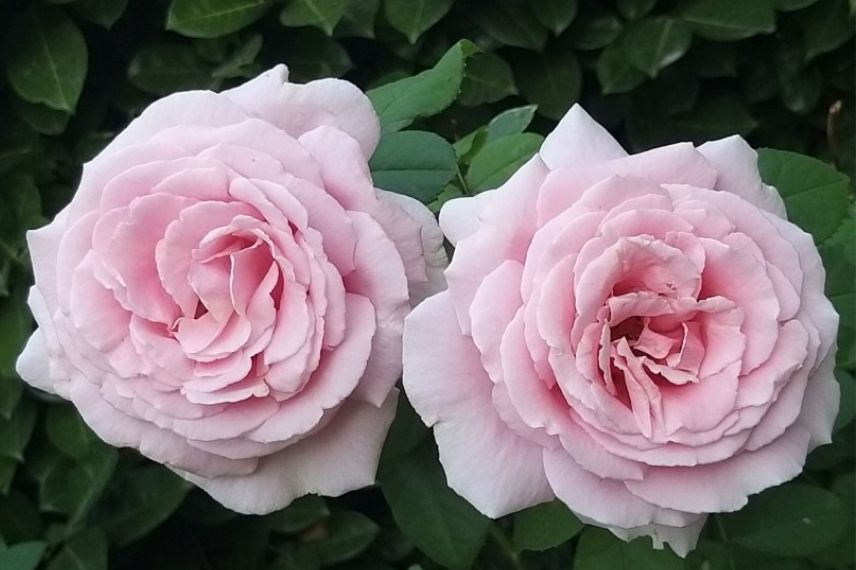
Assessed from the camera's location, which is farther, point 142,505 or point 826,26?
point 826,26

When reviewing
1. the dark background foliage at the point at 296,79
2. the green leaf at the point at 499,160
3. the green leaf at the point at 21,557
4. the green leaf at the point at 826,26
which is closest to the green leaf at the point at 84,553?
the dark background foliage at the point at 296,79

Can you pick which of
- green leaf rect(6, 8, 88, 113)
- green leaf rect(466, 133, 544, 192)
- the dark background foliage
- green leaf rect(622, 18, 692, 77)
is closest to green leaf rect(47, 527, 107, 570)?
the dark background foliage

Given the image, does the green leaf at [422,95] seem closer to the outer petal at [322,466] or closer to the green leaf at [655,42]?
the outer petal at [322,466]

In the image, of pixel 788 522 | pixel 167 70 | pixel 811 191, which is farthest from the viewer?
pixel 167 70

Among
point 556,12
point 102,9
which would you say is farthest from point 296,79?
point 556,12

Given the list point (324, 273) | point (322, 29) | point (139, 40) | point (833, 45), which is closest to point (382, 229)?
point (324, 273)

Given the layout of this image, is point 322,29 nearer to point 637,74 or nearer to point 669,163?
point 637,74

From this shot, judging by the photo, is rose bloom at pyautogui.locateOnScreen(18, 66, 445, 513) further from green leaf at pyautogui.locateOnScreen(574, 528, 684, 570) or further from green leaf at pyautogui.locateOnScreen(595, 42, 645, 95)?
green leaf at pyautogui.locateOnScreen(595, 42, 645, 95)

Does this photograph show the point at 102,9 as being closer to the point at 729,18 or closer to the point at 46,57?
the point at 46,57
